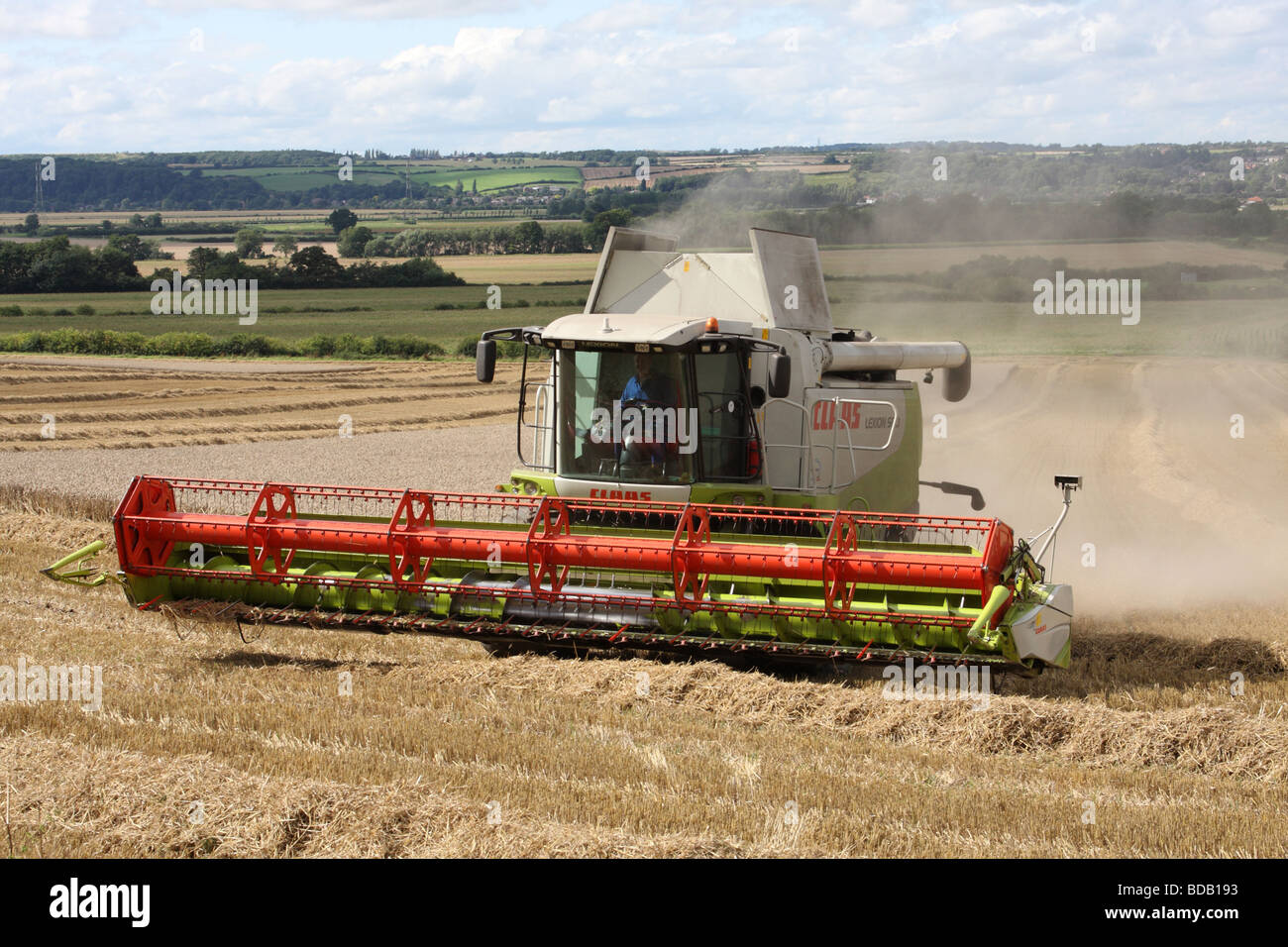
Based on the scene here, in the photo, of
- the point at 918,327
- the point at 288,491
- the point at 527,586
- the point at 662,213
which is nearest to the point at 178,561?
the point at 288,491

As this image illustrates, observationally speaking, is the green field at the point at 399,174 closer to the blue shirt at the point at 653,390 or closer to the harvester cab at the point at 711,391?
the harvester cab at the point at 711,391

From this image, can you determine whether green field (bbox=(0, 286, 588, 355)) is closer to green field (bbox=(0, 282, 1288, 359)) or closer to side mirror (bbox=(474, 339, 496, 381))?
green field (bbox=(0, 282, 1288, 359))

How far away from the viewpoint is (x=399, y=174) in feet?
392

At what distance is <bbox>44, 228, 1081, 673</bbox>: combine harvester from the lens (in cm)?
757

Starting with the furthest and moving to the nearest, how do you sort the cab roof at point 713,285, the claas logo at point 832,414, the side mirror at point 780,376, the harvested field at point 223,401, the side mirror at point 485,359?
the harvested field at point 223,401, the cab roof at point 713,285, the claas logo at point 832,414, the side mirror at point 485,359, the side mirror at point 780,376

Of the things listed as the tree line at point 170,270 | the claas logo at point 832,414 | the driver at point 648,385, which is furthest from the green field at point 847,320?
the driver at point 648,385

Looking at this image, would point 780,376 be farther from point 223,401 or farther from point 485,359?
point 223,401

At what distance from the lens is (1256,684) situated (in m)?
8.05

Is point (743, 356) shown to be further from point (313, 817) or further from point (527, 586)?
point (313, 817)

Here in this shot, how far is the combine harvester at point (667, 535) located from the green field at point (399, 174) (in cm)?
8985

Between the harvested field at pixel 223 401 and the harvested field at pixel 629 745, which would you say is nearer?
the harvested field at pixel 629 745

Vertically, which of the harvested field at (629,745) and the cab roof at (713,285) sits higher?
the cab roof at (713,285)

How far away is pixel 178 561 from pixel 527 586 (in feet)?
8.38

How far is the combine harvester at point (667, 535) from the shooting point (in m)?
7.57
